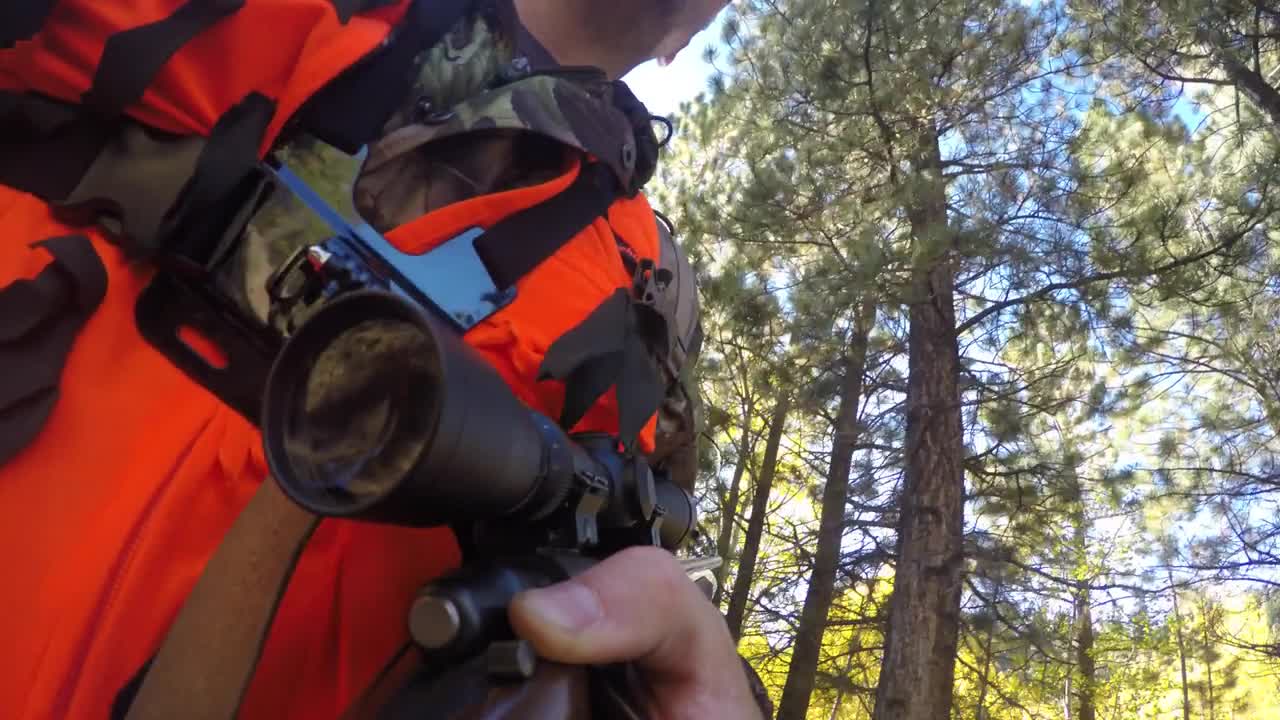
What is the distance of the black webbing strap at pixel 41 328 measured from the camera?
2.02ft

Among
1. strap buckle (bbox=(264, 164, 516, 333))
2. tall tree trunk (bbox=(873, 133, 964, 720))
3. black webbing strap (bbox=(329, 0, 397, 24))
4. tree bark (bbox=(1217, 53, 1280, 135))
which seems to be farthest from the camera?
tree bark (bbox=(1217, 53, 1280, 135))

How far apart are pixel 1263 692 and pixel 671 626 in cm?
1727

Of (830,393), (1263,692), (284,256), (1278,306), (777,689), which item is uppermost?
(1263,692)

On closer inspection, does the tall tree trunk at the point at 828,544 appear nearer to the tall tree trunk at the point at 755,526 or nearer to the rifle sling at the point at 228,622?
the tall tree trunk at the point at 755,526

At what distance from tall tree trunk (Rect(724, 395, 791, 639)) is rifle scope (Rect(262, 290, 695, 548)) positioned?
589 centimetres

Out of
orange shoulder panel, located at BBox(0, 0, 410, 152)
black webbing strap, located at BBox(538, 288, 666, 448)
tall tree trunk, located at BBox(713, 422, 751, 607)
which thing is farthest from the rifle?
tall tree trunk, located at BBox(713, 422, 751, 607)

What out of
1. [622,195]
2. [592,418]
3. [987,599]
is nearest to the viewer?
[592,418]

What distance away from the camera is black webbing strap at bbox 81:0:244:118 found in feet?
2.22

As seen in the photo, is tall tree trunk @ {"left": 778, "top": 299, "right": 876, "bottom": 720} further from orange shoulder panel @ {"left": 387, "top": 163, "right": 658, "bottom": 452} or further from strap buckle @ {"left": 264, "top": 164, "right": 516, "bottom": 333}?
strap buckle @ {"left": 264, "top": 164, "right": 516, "bottom": 333}

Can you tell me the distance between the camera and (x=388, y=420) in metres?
0.48

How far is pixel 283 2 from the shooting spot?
74 centimetres

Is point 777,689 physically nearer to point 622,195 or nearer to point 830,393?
point 830,393

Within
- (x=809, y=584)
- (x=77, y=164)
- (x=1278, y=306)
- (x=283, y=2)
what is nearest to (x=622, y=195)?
(x=283, y=2)

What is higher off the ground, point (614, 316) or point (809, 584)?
point (809, 584)
